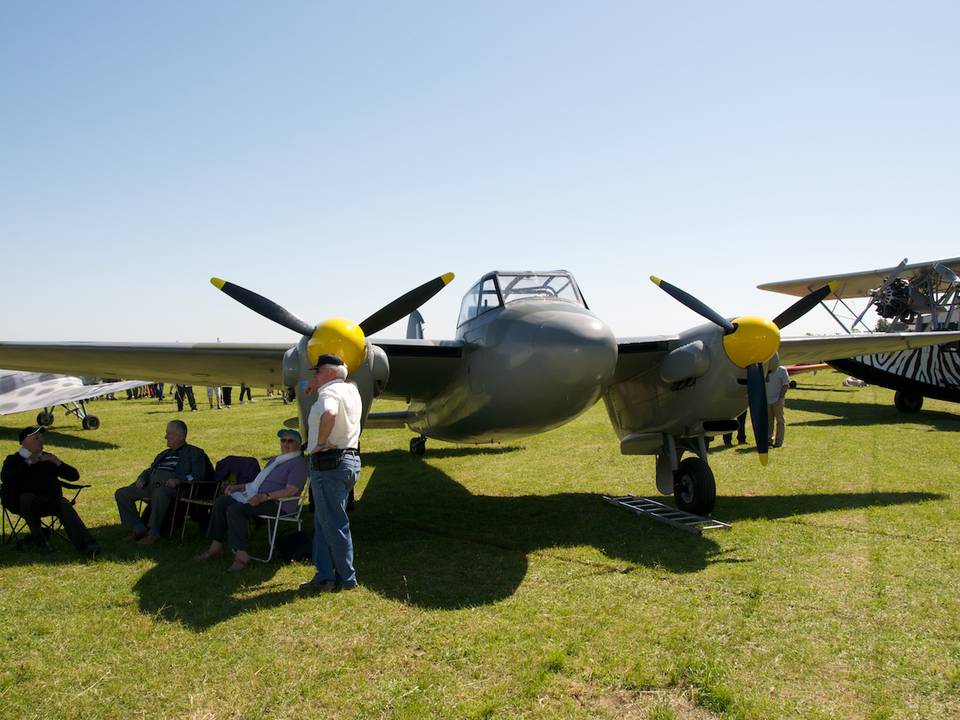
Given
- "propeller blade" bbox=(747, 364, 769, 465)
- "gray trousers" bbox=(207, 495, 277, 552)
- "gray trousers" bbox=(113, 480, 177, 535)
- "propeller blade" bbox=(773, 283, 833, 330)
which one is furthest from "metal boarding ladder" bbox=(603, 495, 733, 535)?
"gray trousers" bbox=(113, 480, 177, 535)

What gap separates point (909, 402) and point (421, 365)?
21163 millimetres

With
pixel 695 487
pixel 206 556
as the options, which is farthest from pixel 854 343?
pixel 206 556

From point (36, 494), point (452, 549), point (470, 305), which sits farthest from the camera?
point (470, 305)

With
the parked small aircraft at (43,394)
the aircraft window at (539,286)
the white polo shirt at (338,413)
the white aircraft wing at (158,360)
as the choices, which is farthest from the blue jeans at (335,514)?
the parked small aircraft at (43,394)

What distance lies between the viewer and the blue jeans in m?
5.57

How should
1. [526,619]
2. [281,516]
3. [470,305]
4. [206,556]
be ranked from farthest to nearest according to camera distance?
[470,305] < [281,516] < [206,556] < [526,619]

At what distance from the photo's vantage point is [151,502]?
7.38 m

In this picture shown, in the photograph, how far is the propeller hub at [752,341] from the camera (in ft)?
25.3

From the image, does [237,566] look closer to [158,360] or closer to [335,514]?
[335,514]

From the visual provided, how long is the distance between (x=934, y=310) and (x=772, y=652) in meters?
24.4

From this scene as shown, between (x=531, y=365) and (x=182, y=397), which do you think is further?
(x=182, y=397)

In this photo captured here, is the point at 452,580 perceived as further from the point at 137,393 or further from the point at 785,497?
the point at 137,393

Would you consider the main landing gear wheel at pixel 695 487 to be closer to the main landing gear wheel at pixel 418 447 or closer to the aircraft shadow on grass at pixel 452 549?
the aircraft shadow on grass at pixel 452 549

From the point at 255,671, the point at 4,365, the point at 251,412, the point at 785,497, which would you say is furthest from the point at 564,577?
the point at 251,412
